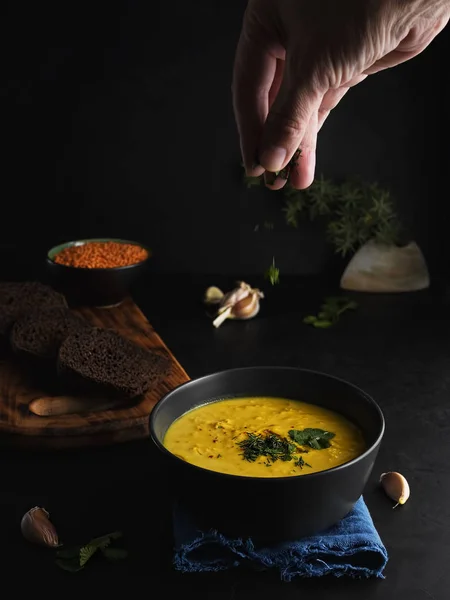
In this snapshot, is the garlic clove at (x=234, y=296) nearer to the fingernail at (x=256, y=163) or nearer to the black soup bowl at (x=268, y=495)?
the black soup bowl at (x=268, y=495)

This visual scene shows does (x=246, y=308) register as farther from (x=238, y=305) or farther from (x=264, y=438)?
(x=264, y=438)

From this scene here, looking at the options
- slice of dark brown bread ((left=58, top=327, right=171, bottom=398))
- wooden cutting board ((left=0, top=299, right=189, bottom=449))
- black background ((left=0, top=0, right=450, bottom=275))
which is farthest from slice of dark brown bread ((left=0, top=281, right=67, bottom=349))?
black background ((left=0, top=0, right=450, bottom=275))

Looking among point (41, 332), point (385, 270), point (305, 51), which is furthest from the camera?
point (385, 270)

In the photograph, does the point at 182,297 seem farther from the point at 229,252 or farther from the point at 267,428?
the point at 267,428

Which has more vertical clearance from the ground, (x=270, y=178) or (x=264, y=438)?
(x=270, y=178)

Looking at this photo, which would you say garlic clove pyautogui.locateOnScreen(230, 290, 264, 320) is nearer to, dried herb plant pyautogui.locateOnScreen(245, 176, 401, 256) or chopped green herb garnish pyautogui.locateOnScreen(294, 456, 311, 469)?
dried herb plant pyautogui.locateOnScreen(245, 176, 401, 256)

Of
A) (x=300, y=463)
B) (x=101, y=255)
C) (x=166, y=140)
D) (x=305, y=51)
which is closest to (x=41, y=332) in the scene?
(x=101, y=255)
